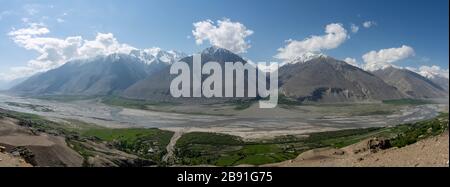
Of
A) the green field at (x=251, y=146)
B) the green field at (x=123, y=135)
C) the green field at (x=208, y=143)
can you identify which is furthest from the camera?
the green field at (x=123, y=135)

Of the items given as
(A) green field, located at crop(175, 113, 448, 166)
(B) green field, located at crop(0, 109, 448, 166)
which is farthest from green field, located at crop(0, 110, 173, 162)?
(A) green field, located at crop(175, 113, 448, 166)

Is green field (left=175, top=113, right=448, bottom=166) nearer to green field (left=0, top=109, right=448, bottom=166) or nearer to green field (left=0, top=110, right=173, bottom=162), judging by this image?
green field (left=0, top=109, right=448, bottom=166)

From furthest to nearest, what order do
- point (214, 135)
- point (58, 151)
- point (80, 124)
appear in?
point (80, 124), point (214, 135), point (58, 151)

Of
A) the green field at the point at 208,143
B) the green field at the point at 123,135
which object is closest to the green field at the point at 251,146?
the green field at the point at 208,143

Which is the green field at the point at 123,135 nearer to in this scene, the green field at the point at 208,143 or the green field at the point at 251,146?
the green field at the point at 208,143

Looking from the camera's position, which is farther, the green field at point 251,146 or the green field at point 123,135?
the green field at point 123,135

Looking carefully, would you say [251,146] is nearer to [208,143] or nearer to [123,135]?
[208,143]

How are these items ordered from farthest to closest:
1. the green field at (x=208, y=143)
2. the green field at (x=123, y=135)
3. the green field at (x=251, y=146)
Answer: the green field at (x=123, y=135)
the green field at (x=251, y=146)
the green field at (x=208, y=143)
